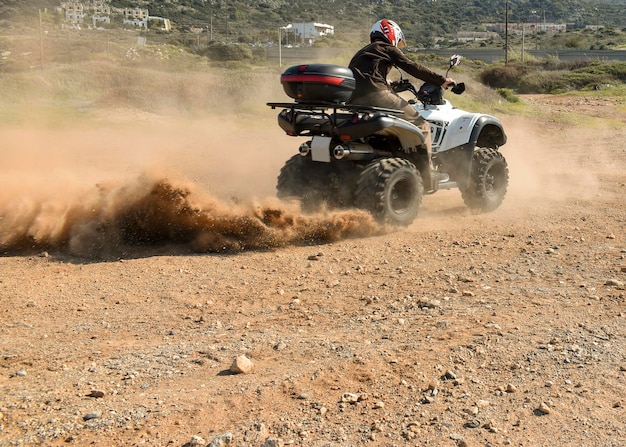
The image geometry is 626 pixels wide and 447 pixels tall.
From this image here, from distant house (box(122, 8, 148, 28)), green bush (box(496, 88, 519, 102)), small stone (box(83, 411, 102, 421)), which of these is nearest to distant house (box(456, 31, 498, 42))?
distant house (box(122, 8, 148, 28))

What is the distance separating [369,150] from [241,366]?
4262mm

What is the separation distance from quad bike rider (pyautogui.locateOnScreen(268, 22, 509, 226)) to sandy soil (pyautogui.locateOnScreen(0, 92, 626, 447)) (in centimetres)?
37

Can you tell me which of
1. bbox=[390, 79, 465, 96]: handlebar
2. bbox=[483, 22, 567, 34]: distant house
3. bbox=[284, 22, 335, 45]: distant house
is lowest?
bbox=[390, 79, 465, 96]: handlebar

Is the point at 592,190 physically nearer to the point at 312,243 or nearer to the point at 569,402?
the point at 312,243

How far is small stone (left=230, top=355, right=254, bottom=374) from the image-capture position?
4.38m

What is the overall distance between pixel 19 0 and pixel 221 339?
37453 millimetres

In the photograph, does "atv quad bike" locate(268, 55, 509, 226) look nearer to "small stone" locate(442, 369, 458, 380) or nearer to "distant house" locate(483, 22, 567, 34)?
"small stone" locate(442, 369, 458, 380)

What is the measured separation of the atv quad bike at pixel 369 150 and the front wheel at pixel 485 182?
2 centimetres

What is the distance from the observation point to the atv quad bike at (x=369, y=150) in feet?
25.5

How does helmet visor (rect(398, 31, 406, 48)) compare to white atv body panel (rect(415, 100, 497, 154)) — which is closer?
helmet visor (rect(398, 31, 406, 48))

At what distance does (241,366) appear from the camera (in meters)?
4.38

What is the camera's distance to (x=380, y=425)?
3.74 meters

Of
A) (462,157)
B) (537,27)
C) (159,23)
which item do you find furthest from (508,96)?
(537,27)

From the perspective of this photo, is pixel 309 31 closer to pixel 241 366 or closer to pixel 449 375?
pixel 241 366
